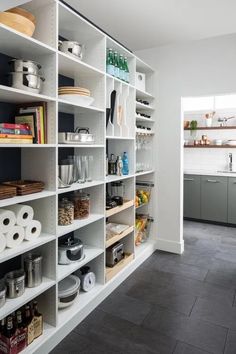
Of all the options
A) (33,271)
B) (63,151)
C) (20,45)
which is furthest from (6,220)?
(20,45)

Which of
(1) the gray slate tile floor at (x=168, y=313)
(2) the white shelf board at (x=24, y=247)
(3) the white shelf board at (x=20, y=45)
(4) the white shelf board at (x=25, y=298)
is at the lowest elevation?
(1) the gray slate tile floor at (x=168, y=313)

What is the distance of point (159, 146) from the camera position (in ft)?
11.4

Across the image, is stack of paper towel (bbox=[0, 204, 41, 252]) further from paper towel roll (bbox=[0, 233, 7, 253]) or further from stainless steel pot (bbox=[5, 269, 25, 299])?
stainless steel pot (bbox=[5, 269, 25, 299])

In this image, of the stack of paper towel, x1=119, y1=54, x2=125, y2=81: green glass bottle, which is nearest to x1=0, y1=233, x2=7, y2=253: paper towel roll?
the stack of paper towel

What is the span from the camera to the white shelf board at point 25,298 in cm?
151

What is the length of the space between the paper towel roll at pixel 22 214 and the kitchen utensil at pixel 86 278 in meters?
0.82

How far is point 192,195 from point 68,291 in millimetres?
3246

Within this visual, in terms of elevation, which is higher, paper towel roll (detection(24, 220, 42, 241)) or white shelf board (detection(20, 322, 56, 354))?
paper towel roll (detection(24, 220, 42, 241))

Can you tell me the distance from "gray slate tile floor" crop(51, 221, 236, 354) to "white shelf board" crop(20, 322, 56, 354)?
4.3 inches

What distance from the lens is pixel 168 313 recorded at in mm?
2197

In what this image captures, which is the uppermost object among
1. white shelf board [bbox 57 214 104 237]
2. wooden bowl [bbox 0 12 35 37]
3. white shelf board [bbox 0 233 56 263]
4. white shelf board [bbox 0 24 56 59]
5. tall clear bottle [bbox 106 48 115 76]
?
tall clear bottle [bbox 106 48 115 76]

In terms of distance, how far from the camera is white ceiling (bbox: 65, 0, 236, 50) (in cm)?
232

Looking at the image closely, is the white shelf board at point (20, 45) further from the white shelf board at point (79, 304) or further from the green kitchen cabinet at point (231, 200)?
the green kitchen cabinet at point (231, 200)

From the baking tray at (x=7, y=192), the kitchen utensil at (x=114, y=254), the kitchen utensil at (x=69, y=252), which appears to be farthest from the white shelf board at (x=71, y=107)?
the kitchen utensil at (x=114, y=254)
